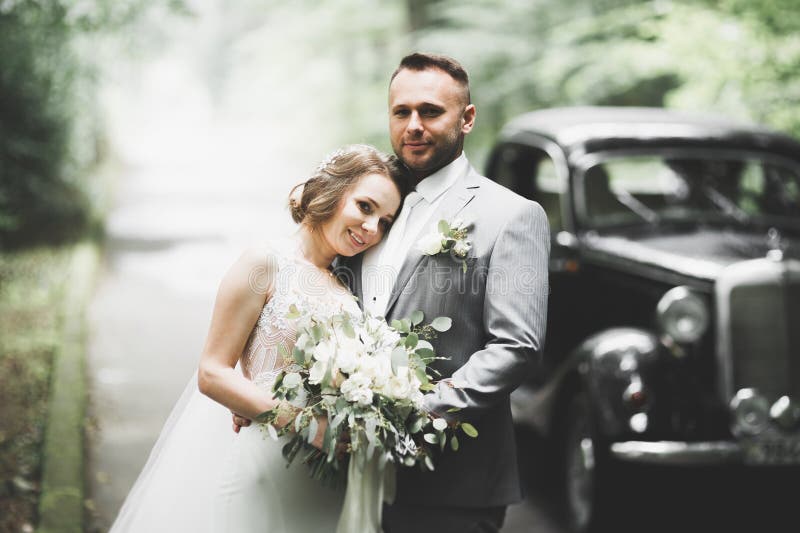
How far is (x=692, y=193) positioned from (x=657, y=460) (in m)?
2.03

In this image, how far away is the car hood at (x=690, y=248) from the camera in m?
4.64

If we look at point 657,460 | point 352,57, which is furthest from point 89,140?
point 657,460

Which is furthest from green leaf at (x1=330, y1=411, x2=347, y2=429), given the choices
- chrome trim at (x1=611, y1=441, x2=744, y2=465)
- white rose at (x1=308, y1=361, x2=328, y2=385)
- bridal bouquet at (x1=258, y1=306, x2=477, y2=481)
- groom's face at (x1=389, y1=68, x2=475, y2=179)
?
chrome trim at (x1=611, y1=441, x2=744, y2=465)

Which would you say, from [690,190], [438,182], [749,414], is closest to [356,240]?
[438,182]

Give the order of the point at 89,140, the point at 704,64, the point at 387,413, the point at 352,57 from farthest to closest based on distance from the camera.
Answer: the point at 352,57 < the point at 89,140 < the point at 704,64 < the point at 387,413

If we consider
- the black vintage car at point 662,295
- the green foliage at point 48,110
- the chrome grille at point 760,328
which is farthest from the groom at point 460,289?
the green foliage at point 48,110

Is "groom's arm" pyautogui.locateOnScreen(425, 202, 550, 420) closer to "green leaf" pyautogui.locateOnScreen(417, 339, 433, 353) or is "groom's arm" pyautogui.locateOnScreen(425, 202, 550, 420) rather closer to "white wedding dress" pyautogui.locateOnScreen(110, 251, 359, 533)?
"green leaf" pyautogui.locateOnScreen(417, 339, 433, 353)

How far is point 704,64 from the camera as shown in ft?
28.3

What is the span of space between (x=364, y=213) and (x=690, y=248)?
300 cm

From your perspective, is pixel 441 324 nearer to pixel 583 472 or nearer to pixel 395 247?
pixel 395 247

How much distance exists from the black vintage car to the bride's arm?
251 cm

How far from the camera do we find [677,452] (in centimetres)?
419

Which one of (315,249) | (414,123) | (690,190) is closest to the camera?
(414,123)

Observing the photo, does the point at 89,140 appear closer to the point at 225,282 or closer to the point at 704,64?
the point at 704,64
